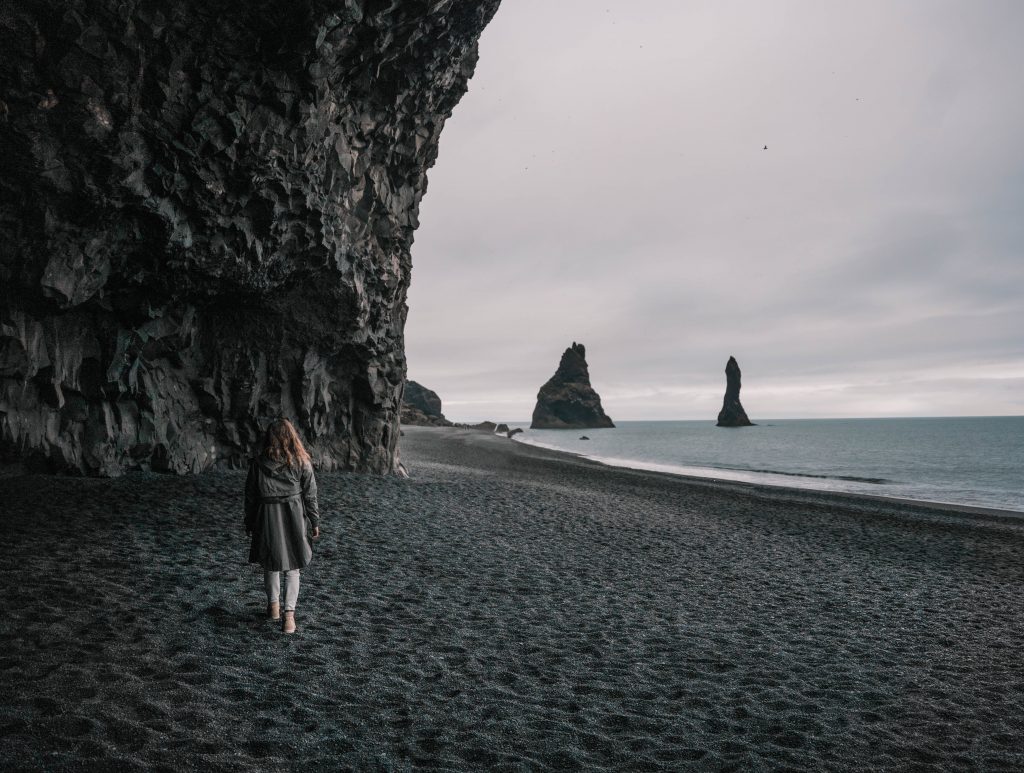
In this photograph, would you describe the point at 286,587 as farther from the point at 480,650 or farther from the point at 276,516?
the point at 480,650

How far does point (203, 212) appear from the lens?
1533cm

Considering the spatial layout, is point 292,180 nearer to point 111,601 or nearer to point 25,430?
point 25,430

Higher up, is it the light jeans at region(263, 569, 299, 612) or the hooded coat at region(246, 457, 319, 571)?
the hooded coat at region(246, 457, 319, 571)

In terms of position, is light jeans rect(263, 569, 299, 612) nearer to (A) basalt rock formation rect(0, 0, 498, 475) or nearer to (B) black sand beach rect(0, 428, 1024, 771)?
(B) black sand beach rect(0, 428, 1024, 771)

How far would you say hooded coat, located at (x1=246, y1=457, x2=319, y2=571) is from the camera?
291 inches

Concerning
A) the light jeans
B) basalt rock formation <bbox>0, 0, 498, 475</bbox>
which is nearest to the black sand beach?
the light jeans

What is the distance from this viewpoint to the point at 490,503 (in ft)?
61.8

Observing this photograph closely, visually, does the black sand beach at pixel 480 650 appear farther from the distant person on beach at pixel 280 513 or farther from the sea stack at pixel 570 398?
the sea stack at pixel 570 398

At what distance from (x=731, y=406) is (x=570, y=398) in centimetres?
5032

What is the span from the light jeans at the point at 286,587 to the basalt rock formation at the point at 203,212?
10698 mm

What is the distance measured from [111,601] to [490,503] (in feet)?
39.6

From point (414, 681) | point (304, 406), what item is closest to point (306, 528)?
point (414, 681)

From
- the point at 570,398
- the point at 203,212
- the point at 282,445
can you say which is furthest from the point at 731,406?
the point at 282,445

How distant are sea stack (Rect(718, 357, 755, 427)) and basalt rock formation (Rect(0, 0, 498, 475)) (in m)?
158
